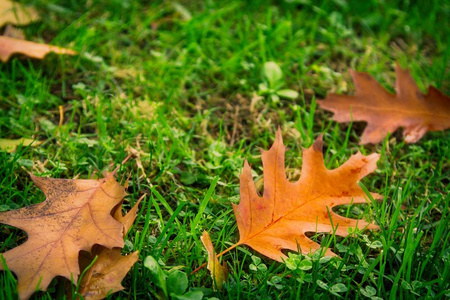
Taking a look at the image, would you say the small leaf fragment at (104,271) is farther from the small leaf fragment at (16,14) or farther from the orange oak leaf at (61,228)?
the small leaf fragment at (16,14)

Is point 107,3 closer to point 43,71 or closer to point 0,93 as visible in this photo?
point 43,71

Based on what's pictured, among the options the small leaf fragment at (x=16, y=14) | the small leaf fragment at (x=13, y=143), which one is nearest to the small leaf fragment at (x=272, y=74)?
the small leaf fragment at (x=13, y=143)

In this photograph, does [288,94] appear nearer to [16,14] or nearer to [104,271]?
[104,271]

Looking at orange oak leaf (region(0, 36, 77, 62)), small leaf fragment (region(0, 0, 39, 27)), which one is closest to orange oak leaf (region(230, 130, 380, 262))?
orange oak leaf (region(0, 36, 77, 62))

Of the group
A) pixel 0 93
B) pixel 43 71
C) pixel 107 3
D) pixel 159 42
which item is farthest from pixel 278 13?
pixel 0 93

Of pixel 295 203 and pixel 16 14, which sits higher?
pixel 16 14

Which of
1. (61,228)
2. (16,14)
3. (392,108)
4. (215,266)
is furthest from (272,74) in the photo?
(16,14)
